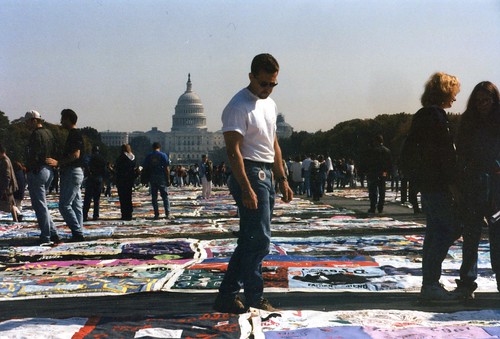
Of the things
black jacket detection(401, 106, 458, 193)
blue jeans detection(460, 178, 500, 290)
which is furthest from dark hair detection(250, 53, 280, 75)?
blue jeans detection(460, 178, 500, 290)

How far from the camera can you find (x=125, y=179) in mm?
16250

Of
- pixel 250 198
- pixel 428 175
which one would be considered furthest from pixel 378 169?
pixel 250 198

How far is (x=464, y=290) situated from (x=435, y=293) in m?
0.34

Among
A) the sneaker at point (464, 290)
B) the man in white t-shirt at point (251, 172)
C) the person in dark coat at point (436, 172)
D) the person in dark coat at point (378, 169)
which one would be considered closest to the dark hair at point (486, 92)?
the person in dark coat at point (436, 172)

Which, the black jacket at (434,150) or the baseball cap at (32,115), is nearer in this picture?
the black jacket at (434,150)

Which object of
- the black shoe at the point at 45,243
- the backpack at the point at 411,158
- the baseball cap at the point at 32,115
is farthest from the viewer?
the baseball cap at the point at 32,115

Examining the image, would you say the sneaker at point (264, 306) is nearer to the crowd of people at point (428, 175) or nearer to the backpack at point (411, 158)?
the crowd of people at point (428, 175)

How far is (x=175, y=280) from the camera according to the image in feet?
22.9

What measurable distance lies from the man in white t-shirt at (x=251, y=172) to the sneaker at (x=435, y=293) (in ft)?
4.14

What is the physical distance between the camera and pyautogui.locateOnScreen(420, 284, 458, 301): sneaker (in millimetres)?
5879

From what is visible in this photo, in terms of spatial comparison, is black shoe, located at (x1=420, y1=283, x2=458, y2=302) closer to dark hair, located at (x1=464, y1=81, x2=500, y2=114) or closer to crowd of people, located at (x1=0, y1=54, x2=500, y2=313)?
crowd of people, located at (x1=0, y1=54, x2=500, y2=313)

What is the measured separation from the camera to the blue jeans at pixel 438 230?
6027 millimetres

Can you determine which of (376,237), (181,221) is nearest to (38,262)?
(376,237)

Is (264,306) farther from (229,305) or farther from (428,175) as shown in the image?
(428,175)
